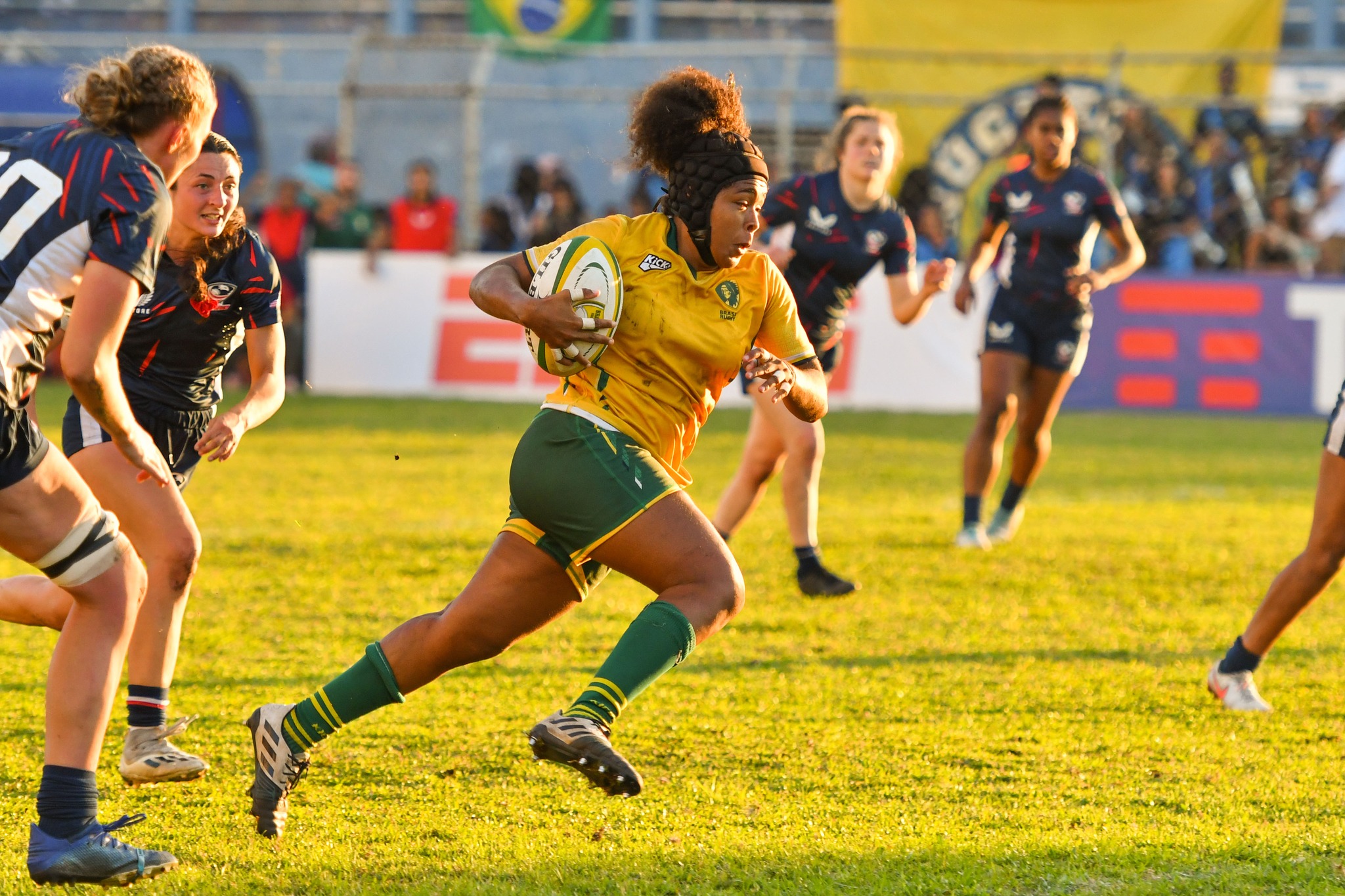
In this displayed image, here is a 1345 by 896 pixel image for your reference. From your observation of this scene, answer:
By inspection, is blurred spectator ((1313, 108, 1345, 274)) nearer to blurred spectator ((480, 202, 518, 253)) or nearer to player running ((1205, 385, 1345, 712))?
blurred spectator ((480, 202, 518, 253))

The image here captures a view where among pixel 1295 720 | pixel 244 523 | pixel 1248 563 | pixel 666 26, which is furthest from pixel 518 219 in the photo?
pixel 1295 720

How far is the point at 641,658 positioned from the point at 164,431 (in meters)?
1.97

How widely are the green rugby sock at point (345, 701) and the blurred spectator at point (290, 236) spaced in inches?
525

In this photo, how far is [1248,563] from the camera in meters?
8.58

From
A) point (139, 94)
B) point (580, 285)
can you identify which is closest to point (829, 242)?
point (580, 285)

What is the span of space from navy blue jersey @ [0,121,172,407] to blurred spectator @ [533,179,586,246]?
541 inches

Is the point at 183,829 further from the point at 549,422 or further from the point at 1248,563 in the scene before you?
the point at 1248,563

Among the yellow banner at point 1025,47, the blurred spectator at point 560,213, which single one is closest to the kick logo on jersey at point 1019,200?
the yellow banner at point 1025,47

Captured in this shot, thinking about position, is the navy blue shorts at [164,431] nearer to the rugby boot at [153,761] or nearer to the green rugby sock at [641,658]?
the rugby boot at [153,761]

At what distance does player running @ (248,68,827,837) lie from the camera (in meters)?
3.82

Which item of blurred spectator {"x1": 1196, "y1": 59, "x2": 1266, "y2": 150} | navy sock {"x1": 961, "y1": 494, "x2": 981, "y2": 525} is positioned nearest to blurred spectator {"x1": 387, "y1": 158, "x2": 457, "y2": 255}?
blurred spectator {"x1": 1196, "y1": 59, "x2": 1266, "y2": 150}

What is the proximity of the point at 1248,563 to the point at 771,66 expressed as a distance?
40.3 feet

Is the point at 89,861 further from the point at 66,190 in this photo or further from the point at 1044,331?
the point at 1044,331

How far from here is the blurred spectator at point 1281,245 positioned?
16891 millimetres
